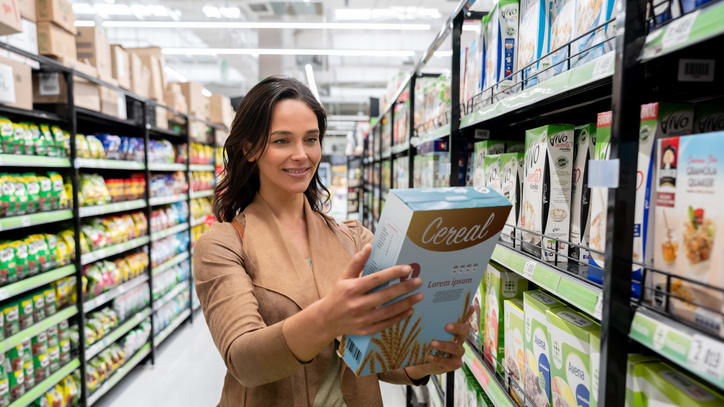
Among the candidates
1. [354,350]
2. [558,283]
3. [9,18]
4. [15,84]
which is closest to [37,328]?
[15,84]

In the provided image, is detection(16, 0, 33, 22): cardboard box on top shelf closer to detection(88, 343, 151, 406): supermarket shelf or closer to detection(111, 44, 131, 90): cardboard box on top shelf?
detection(111, 44, 131, 90): cardboard box on top shelf

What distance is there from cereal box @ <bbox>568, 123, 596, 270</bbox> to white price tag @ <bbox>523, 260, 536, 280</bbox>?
10 centimetres

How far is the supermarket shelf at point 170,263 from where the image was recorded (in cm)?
410

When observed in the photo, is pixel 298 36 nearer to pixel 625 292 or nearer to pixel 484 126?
pixel 484 126

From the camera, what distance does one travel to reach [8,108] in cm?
229

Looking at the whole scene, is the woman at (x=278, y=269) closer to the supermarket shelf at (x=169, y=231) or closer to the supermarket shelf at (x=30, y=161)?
the supermarket shelf at (x=30, y=161)

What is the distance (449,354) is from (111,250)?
2.97m

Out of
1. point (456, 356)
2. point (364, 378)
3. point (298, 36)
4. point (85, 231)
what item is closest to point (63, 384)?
point (85, 231)

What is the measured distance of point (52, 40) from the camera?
8.61ft

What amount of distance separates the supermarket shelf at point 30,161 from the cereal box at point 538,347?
2.48m

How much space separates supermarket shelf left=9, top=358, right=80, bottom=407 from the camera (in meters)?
2.31

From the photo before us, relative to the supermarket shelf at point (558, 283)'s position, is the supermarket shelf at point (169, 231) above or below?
below

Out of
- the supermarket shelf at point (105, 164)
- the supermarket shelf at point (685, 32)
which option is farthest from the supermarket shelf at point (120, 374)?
the supermarket shelf at point (685, 32)

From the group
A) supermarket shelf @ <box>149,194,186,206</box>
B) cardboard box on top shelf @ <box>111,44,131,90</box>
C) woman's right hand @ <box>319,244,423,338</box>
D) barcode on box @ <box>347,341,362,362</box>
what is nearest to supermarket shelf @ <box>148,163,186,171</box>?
supermarket shelf @ <box>149,194,186,206</box>
